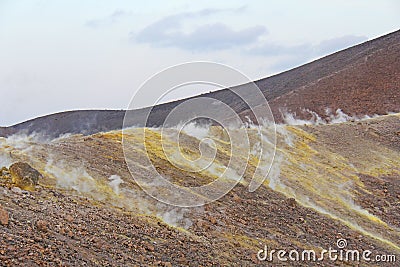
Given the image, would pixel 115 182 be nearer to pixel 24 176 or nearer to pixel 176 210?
pixel 176 210

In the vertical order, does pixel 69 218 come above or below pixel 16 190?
below

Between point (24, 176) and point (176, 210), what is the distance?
282cm

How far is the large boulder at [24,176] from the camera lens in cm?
873

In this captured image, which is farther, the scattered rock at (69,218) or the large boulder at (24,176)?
the large boulder at (24,176)

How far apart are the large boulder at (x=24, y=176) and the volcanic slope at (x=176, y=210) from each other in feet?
0.45

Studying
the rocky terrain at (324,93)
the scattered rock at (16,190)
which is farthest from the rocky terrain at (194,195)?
the rocky terrain at (324,93)

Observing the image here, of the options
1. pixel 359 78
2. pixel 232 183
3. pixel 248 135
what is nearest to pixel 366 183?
pixel 248 135

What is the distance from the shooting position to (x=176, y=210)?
9805mm

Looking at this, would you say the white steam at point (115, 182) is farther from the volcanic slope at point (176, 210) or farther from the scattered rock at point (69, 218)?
the scattered rock at point (69, 218)

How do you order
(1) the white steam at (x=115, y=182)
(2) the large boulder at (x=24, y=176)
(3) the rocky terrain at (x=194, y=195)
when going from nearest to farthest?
(3) the rocky terrain at (x=194, y=195), (2) the large boulder at (x=24, y=176), (1) the white steam at (x=115, y=182)

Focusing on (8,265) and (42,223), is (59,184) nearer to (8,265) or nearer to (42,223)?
(42,223)

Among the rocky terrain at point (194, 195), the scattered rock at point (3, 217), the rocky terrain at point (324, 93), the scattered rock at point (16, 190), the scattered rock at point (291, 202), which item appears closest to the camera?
the scattered rock at point (3, 217)

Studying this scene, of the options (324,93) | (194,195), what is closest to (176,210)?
(194,195)

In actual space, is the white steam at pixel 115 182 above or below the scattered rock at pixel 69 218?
above
